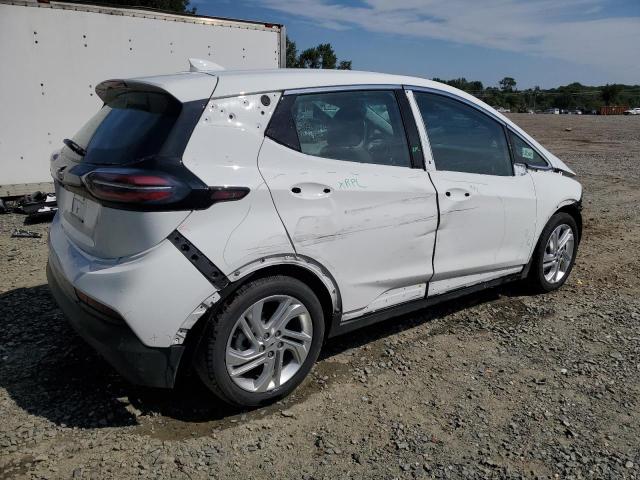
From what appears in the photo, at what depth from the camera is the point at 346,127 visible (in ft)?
10.3

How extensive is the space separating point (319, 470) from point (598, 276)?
3.82 m

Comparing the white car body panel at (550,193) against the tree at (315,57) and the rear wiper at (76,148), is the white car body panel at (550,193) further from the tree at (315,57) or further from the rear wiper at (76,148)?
the tree at (315,57)

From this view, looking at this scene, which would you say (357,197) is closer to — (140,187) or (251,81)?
(251,81)

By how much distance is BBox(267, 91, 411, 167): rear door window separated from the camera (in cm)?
288

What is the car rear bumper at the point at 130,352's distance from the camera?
2.50 meters

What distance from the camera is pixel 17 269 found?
5.03 m

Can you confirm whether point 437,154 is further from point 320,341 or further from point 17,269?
point 17,269

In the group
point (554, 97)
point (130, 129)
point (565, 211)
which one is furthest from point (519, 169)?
point (554, 97)

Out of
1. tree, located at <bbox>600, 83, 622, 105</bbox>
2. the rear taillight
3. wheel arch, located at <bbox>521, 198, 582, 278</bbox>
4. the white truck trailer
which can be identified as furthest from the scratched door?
tree, located at <bbox>600, 83, 622, 105</bbox>

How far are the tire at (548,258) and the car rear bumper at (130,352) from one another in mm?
3105

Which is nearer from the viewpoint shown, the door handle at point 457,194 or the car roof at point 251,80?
the car roof at point 251,80

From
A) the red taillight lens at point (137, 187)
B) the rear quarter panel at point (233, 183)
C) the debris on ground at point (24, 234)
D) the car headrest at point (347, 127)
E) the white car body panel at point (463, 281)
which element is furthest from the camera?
the debris on ground at point (24, 234)

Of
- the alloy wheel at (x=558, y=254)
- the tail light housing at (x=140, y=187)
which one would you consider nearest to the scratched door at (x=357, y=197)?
the tail light housing at (x=140, y=187)

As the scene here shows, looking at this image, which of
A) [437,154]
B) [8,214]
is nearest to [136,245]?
[437,154]
